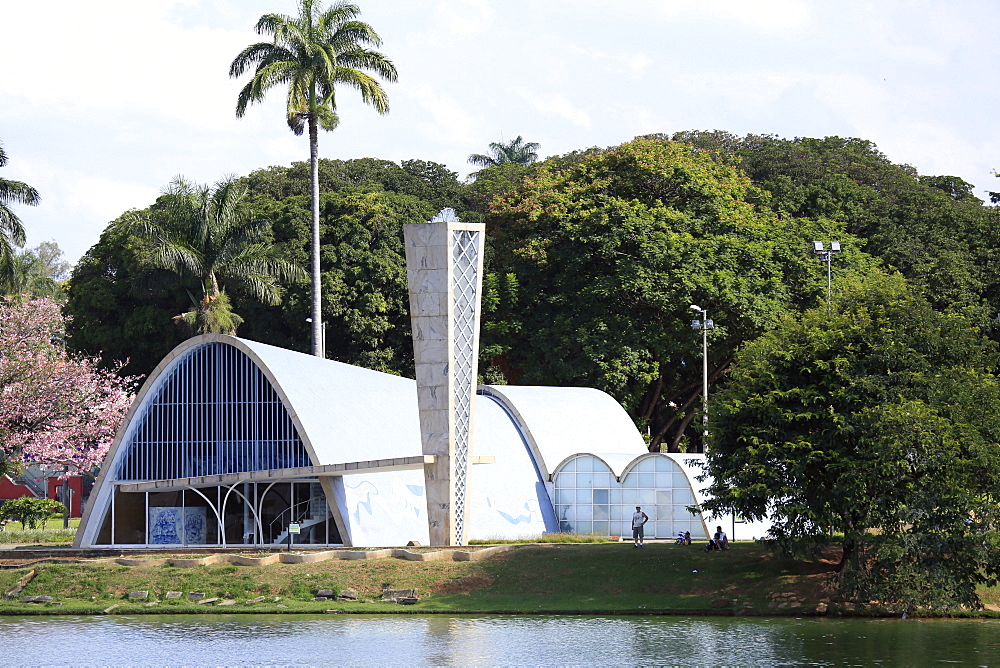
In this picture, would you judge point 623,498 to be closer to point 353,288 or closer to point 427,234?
point 427,234

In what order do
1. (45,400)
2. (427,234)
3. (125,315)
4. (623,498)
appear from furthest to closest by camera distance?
(125,315) → (45,400) → (623,498) → (427,234)

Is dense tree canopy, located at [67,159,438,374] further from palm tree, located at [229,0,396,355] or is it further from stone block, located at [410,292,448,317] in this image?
stone block, located at [410,292,448,317]

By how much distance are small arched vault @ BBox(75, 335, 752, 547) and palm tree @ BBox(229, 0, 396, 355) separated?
1445 centimetres

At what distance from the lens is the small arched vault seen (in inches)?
1686

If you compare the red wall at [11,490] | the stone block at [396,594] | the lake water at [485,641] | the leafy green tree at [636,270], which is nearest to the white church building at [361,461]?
the stone block at [396,594]

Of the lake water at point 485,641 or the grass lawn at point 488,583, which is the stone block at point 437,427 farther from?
the lake water at point 485,641

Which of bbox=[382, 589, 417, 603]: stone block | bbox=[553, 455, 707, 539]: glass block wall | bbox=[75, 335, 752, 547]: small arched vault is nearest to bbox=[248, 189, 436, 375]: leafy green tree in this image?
bbox=[75, 335, 752, 547]: small arched vault

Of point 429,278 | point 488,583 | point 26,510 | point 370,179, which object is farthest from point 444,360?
point 370,179

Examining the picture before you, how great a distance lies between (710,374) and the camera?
216ft

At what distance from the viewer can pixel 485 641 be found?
2734 centimetres

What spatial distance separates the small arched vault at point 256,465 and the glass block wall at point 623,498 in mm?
2001

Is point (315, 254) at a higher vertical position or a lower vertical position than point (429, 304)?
higher

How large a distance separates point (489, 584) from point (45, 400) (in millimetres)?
21944

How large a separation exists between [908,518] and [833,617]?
3.09 meters
